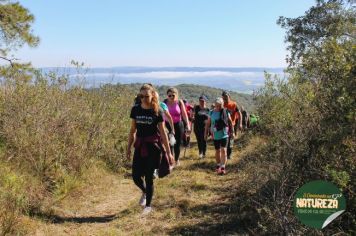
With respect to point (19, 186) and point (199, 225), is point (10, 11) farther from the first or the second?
point (199, 225)

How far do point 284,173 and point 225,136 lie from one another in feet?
13.9

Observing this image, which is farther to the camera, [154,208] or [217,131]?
[217,131]

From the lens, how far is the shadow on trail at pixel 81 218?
6145 millimetres

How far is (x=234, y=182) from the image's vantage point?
859cm

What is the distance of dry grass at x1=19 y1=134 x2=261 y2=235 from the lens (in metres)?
5.95

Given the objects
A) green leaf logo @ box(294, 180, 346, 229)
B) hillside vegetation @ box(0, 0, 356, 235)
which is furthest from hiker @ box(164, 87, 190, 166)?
green leaf logo @ box(294, 180, 346, 229)

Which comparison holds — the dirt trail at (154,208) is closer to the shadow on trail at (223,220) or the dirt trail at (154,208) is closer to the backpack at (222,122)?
the shadow on trail at (223,220)

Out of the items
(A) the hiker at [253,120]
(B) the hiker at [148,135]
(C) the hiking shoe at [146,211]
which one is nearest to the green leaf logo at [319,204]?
(B) the hiker at [148,135]

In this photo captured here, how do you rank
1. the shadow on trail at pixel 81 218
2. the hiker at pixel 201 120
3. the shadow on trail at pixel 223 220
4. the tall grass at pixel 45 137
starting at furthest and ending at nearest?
the hiker at pixel 201 120, the tall grass at pixel 45 137, the shadow on trail at pixel 81 218, the shadow on trail at pixel 223 220

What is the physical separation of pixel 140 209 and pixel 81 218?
36.5 inches

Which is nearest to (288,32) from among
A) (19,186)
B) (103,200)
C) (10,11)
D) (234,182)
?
(10,11)

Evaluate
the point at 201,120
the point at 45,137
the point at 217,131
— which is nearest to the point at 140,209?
the point at 45,137

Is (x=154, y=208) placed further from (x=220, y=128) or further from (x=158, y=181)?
(x=220, y=128)

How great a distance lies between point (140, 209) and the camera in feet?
22.4
